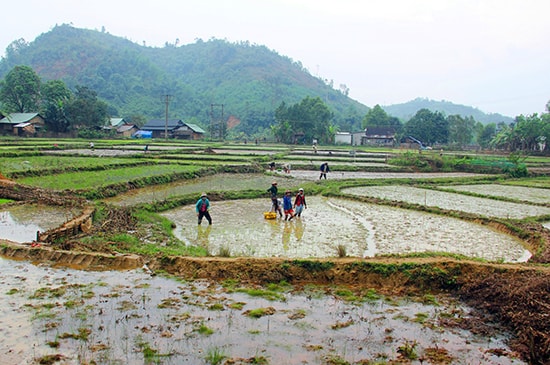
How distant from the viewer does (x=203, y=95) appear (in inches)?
4341

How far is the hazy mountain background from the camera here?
3691 inches

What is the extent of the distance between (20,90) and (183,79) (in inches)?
3220

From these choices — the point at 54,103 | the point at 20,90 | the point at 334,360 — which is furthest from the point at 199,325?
the point at 20,90

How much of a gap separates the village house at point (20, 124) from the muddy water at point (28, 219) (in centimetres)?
4042

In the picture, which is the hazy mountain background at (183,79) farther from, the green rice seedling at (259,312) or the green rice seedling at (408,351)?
the green rice seedling at (408,351)

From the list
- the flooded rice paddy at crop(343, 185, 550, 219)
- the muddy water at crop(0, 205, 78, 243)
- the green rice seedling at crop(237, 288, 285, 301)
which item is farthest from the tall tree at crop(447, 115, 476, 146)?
the green rice seedling at crop(237, 288, 285, 301)

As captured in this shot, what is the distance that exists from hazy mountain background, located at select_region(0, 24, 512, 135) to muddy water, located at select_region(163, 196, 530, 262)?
63.1 metres

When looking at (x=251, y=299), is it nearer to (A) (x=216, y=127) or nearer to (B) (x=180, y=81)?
(A) (x=216, y=127)

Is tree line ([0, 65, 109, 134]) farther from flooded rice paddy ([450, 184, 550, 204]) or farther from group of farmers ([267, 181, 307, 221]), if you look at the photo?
flooded rice paddy ([450, 184, 550, 204])

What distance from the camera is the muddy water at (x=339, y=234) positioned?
422 inches

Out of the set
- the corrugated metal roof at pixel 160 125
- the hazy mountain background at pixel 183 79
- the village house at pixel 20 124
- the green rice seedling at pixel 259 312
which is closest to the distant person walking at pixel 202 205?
the green rice seedling at pixel 259 312

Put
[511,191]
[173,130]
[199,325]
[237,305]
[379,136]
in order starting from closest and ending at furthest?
[199,325]
[237,305]
[511,191]
[173,130]
[379,136]

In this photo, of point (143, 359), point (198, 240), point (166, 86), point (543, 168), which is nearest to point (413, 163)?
point (543, 168)

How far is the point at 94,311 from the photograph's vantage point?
653 cm
